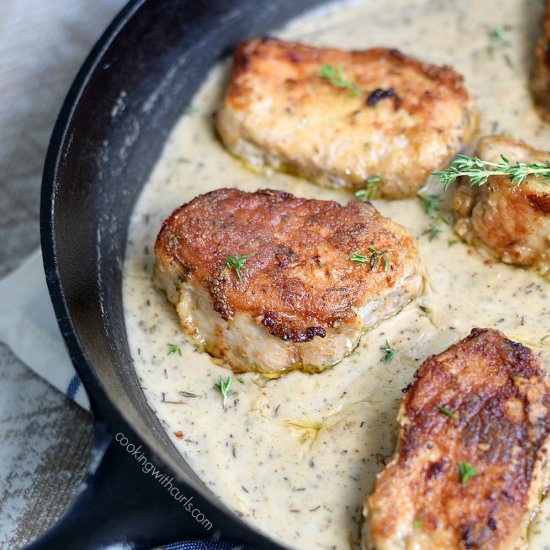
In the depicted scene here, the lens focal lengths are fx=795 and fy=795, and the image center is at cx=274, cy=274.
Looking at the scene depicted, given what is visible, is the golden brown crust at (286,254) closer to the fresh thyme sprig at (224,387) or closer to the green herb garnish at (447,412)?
the fresh thyme sprig at (224,387)

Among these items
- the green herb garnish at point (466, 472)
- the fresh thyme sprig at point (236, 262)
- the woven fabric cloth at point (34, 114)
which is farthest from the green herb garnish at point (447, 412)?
the woven fabric cloth at point (34, 114)

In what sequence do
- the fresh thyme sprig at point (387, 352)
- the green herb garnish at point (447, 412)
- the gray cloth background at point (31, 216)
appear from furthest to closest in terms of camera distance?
the gray cloth background at point (31, 216) < the fresh thyme sprig at point (387, 352) < the green herb garnish at point (447, 412)

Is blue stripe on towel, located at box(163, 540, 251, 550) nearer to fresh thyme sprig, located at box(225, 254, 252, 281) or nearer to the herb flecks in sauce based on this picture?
fresh thyme sprig, located at box(225, 254, 252, 281)

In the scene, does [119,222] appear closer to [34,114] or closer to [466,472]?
[34,114]

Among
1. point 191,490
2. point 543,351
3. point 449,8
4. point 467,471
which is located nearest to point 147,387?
point 191,490

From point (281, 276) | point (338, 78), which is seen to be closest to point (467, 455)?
point (281, 276)

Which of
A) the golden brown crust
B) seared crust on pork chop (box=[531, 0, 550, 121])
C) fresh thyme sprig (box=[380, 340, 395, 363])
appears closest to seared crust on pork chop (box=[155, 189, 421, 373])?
the golden brown crust

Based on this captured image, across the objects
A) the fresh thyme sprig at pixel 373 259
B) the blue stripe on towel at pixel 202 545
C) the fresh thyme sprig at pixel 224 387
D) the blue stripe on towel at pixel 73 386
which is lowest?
the blue stripe on towel at pixel 202 545
